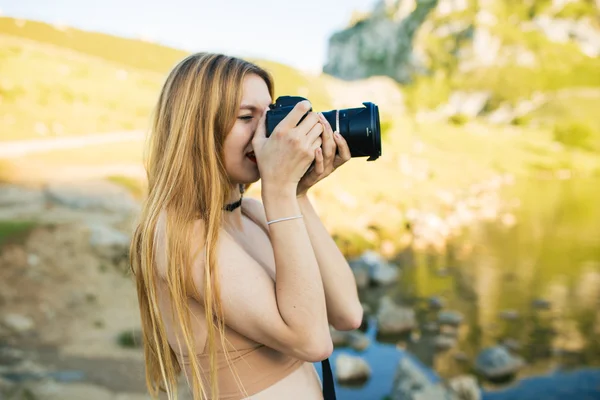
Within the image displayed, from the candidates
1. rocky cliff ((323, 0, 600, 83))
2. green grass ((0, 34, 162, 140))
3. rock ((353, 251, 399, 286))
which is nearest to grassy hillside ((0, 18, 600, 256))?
green grass ((0, 34, 162, 140))

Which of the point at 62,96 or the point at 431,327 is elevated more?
A: the point at 431,327

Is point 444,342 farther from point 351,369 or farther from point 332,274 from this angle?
point 332,274

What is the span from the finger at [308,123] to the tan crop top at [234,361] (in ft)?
1.47

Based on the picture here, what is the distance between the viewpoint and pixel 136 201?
7.87m

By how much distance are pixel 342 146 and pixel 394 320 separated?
4.39 m

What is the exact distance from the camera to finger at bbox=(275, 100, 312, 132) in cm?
112

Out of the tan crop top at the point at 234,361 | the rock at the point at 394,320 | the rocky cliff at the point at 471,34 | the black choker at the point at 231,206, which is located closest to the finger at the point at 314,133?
the black choker at the point at 231,206

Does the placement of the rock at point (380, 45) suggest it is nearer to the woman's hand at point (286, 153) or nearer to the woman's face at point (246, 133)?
the woman's face at point (246, 133)

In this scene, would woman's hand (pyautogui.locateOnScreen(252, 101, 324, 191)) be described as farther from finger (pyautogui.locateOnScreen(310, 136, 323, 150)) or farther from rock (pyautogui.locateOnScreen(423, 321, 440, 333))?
rock (pyautogui.locateOnScreen(423, 321, 440, 333))

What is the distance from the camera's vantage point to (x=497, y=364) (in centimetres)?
446

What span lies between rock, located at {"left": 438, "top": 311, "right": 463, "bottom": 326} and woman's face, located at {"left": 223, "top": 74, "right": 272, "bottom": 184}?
15.5 feet

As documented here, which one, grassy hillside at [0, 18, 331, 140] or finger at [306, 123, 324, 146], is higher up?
finger at [306, 123, 324, 146]

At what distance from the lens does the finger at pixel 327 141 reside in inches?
47.5

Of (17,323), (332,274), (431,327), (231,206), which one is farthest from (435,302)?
(231,206)
